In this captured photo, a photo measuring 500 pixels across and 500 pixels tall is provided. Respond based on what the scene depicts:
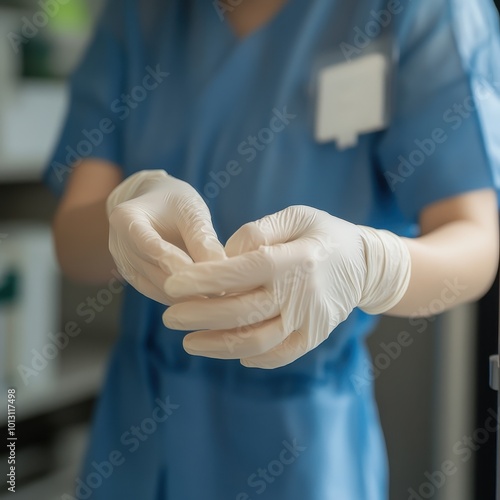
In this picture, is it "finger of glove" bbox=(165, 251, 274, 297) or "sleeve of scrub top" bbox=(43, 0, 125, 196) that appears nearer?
"finger of glove" bbox=(165, 251, 274, 297)

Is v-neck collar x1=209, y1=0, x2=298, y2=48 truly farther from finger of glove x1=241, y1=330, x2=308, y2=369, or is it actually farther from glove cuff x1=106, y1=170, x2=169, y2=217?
finger of glove x1=241, y1=330, x2=308, y2=369

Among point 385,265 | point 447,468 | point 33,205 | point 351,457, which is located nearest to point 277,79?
point 385,265

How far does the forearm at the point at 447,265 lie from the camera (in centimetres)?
51

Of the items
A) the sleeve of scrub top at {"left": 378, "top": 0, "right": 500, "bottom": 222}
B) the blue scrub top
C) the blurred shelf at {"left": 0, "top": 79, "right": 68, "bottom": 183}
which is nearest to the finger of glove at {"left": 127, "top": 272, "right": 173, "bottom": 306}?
the blue scrub top

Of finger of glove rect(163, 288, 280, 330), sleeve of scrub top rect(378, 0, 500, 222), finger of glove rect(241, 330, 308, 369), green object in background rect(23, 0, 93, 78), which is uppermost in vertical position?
green object in background rect(23, 0, 93, 78)

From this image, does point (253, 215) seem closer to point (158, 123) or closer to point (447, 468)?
point (158, 123)

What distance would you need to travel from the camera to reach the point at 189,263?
0.42m

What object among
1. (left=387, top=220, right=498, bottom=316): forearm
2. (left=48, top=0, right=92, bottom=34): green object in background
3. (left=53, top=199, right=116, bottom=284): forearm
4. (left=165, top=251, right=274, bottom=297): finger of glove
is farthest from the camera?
(left=48, top=0, right=92, bottom=34): green object in background

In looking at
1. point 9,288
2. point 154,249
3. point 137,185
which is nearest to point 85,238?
point 137,185

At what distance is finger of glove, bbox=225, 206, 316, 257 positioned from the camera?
16.8 inches

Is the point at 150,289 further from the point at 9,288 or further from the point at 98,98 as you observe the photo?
the point at 9,288

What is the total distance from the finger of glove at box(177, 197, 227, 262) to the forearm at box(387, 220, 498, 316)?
154mm

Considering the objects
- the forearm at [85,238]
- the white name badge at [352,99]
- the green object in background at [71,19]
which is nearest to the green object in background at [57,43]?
the green object in background at [71,19]

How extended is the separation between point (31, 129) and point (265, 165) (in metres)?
0.49
